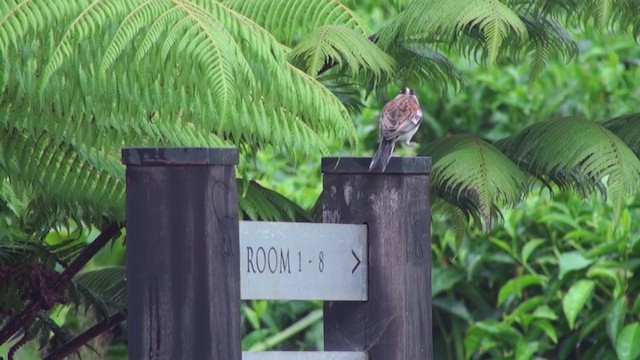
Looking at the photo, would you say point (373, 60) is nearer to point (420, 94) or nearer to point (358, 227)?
point (358, 227)

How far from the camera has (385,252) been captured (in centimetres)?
300

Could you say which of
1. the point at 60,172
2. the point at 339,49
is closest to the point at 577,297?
the point at 339,49

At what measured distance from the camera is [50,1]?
12.4ft

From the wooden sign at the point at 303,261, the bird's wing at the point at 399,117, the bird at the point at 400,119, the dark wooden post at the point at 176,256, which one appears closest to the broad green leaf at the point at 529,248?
the bird at the point at 400,119

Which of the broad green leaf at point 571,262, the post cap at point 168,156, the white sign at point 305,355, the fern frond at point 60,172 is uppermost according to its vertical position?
the fern frond at point 60,172

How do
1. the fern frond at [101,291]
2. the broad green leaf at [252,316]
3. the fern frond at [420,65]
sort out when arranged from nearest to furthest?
the fern frond at [420,65]
the fern frond at [101,291]
the broad green leaf at [252,316]

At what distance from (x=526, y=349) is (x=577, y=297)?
35 cm

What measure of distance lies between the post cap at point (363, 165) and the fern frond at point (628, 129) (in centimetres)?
212

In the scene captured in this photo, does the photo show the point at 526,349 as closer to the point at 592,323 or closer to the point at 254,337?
the point at 592,323

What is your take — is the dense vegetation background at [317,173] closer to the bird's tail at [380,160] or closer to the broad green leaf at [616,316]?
the broad green leaf at [616,316]

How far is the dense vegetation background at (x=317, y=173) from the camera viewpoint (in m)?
3.93

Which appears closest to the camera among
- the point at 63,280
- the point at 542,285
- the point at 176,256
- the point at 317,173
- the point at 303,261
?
the point at 176,256

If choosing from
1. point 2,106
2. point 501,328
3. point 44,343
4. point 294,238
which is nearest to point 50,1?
point 2,106

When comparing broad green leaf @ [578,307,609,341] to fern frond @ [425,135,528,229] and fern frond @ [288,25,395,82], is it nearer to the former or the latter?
fern frond @ [425,135,528,229]
